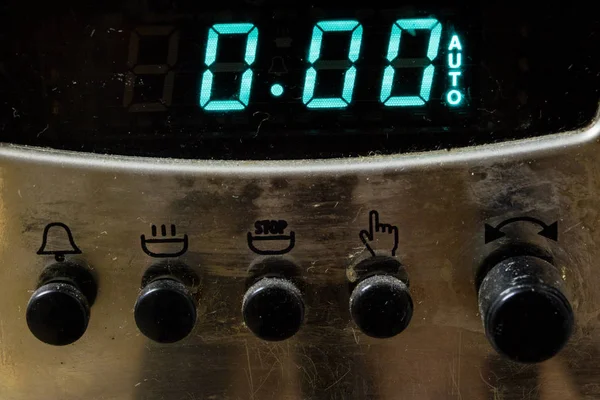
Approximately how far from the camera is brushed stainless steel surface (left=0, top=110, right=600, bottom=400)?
1.74ft

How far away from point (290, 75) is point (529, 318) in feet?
0.85

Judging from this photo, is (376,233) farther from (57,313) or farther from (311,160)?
(57,313)

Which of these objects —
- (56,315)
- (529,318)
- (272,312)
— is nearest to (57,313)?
(56,315)

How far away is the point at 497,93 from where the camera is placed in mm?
515

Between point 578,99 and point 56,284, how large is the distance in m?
0.45

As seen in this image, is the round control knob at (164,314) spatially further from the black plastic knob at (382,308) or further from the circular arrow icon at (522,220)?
the circular arrow icon at (522,220)

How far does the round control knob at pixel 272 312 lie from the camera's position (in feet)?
1.65

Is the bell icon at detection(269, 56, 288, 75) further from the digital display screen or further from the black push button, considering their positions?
the black push button

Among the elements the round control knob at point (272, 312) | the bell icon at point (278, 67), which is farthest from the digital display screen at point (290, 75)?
the round control knob at point (272, 312)

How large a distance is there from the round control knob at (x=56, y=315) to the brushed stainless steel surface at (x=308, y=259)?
0.17 ft

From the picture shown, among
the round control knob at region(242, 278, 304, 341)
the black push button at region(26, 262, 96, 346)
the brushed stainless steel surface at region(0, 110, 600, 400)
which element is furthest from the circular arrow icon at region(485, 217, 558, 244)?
the black push button at region(26, 262, 96, 346)

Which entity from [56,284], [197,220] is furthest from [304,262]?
[56,284]

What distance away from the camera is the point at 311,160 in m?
0.53

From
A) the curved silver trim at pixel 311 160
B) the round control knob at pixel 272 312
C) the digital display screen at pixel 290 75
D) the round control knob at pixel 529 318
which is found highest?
the digital display screen at pixel 290 75
